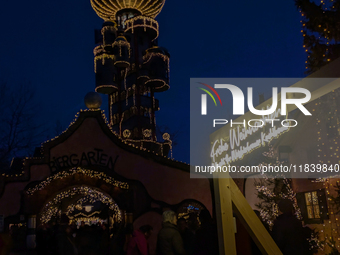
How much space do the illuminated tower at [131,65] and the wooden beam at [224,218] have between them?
88.6ft


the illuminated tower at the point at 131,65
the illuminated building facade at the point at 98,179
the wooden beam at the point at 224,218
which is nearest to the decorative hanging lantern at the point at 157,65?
the illuminated tower at the point at 131,65

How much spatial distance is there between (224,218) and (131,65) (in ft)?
105

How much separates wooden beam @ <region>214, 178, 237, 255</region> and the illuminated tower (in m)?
27.0

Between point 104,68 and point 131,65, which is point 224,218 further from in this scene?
point 131,65

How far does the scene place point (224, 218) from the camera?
4004mm

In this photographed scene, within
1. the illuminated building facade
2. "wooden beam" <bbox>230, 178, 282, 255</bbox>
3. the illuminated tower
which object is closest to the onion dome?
the illuminated tower

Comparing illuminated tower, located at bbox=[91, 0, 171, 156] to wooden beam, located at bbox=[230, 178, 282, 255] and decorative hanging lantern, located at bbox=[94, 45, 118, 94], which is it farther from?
wooden beam, located at bbox=[230, 178, 282, 255]

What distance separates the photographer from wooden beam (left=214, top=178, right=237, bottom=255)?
3916mm

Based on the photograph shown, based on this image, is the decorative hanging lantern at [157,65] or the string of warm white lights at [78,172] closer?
the string of warm white lights at [78,172]

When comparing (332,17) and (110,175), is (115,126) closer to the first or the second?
(110,175)

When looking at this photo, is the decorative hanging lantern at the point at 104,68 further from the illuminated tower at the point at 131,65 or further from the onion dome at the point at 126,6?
the onion dome at the point at 126,6

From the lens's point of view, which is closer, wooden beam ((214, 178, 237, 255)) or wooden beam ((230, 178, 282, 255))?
wooden beam ((214, 178, 237, 255))

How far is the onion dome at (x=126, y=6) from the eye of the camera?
118 feet

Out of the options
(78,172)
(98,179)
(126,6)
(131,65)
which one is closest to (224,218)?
(78,172)
